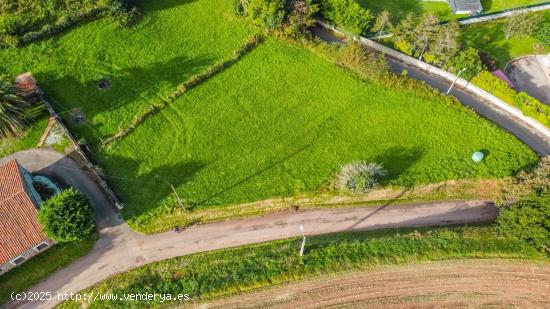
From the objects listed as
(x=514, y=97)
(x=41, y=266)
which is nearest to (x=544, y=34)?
(x=514, y=97)

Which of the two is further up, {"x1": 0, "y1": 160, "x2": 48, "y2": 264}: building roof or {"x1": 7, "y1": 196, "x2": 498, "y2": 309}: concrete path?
{"x1": 0, "y1": 160, "x2": 48, "y2": 264}: building roof

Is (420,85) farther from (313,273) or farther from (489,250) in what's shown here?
(313,273)

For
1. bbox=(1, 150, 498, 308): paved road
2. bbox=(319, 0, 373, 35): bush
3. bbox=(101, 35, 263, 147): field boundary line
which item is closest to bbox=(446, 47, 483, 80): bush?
bbox=(319, 0, 373, 35): bush

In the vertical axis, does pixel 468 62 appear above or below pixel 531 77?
above

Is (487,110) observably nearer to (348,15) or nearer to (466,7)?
(466,7)

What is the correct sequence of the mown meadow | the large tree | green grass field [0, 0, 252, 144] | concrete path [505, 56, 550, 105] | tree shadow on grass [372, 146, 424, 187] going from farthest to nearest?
concrete path [505, 56, 550, 105], the large tree, green grass field [0, 0, 252, 144], tree shadow on grass [372, 146, 424, 187], the mown meadow

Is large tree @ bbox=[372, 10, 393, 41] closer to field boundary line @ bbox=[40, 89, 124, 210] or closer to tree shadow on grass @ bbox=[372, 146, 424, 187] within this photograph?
tree shadow on grass @ bbox=[372, 146, 424, 187]
